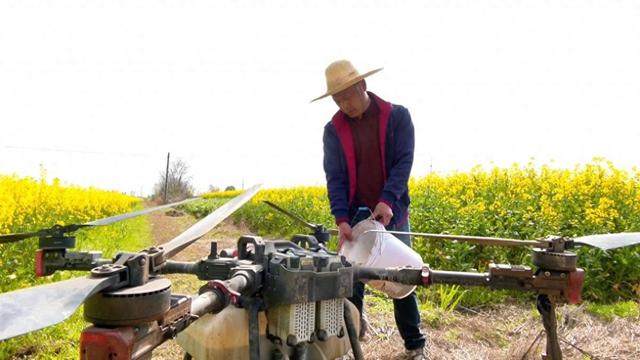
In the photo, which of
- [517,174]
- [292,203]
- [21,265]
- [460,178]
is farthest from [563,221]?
[292,203]

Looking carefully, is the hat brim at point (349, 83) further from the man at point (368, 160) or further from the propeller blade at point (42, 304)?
the propeller blade at point (42, 304)

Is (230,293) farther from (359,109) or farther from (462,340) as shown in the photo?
(462,340)

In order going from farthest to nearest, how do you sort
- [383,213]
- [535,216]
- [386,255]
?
[535,216] → [383,213] → [386,255]

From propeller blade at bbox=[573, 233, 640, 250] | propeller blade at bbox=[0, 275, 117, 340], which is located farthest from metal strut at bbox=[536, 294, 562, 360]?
propeller blade at bbox=[0, 275, 117, 340]

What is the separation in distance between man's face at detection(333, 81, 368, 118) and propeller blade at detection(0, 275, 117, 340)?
8.36ft

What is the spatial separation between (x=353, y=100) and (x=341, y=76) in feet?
0.61

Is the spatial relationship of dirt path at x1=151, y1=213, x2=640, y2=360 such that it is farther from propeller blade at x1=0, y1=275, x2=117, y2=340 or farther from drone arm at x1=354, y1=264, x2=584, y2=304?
propeller blade at x1=0, y1=275, x2=117, y2=340

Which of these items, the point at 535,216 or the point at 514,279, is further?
the point at 535,216

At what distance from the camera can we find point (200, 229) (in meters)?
1.43

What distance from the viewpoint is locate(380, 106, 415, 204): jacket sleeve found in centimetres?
322

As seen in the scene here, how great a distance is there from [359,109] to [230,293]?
233 cm

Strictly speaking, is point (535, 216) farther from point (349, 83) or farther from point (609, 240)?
point (609, 240)

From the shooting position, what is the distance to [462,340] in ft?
13.0

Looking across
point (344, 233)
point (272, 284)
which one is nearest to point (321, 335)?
point (272, 284)
